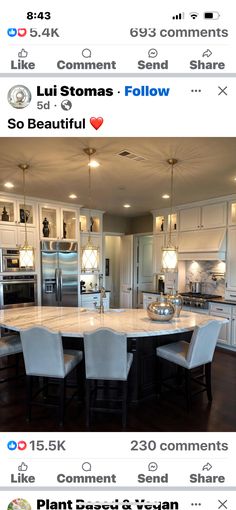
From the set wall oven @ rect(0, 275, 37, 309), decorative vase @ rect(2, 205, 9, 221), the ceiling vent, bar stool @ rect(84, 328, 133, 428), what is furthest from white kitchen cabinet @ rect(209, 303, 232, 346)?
decorative vase @ rect(2, 205, 9, 221)

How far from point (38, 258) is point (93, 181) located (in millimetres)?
1857

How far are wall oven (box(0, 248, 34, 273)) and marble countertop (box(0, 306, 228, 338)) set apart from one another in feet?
4.14

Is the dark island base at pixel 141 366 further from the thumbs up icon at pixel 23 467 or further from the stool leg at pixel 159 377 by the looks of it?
the thumbs up icon at pixel 23 467

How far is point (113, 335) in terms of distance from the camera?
74.8 inches

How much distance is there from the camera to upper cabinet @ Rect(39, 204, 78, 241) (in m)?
4.55

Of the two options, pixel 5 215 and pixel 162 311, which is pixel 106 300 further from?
pixel 162 311

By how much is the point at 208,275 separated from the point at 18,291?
11.6ft

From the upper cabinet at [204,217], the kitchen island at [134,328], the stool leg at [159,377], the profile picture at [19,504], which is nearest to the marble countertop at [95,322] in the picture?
the kitchen island at [134,328]
